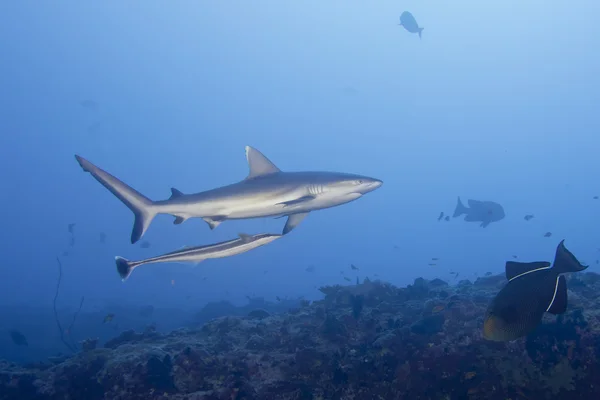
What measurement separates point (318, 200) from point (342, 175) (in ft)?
2.17

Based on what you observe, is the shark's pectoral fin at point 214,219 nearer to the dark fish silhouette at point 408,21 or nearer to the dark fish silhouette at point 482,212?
the dark fish silhouette at point 408,21

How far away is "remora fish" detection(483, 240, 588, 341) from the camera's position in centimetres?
370

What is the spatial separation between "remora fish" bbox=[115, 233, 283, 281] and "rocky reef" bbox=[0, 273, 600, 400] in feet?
9.78

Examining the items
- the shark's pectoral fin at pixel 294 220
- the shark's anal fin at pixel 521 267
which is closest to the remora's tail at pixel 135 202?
the shark's pectoral fin at pixel 294 220

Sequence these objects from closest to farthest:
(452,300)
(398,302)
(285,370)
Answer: (285,370)
(452,300)
(398,302)

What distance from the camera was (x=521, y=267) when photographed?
167 inches

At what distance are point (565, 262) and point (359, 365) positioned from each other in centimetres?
447

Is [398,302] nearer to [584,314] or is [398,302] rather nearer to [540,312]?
[584,314]

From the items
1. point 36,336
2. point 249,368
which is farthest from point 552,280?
point 36,336

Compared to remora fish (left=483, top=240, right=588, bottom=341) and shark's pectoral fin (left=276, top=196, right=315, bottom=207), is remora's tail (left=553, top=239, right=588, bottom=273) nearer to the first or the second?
remora fish (left=483, top=240, right=588, bottom=341)

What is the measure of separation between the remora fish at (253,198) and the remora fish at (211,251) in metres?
0.91

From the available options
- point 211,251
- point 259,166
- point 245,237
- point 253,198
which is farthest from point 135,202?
point 259,166

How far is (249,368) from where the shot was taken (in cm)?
777

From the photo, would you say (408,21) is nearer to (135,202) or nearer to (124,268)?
(135,202)
